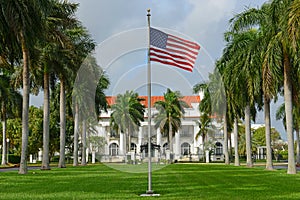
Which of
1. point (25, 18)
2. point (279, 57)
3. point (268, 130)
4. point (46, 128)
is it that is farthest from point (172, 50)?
point (46, 128)

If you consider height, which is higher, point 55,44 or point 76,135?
point 55,44

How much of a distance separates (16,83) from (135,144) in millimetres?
50181

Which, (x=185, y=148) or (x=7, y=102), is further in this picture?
(x=185, y=148)

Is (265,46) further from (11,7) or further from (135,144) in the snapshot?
(135,144)

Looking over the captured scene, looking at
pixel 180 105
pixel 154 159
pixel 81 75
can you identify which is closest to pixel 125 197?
pixel 81 75

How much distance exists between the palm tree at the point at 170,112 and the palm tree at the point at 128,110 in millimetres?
3700

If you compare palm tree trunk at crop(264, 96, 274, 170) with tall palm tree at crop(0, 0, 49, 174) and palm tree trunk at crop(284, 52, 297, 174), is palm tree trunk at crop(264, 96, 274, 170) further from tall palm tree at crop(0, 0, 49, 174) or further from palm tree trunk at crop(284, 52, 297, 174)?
tall palm tree at crop(0, 0, 49, 174)

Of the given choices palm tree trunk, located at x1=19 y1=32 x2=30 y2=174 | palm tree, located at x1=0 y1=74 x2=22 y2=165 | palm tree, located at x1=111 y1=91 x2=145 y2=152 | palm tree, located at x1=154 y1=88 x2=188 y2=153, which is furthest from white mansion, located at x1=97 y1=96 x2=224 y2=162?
palm tree trunk, located at x1=19 y1=32 x2=30 y2=174

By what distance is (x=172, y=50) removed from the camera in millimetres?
16641

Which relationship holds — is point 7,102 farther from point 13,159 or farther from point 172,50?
point 172,50

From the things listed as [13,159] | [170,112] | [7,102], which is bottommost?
[13,159]

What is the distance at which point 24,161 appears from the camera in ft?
91.1

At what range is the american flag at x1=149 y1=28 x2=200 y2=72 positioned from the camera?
54.0 feet

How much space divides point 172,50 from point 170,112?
60095 mm
